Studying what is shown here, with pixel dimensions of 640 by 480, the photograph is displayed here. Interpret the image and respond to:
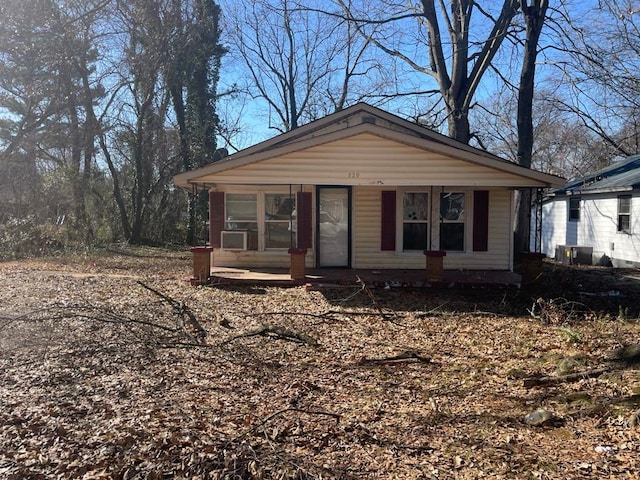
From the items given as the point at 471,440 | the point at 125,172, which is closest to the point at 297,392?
the point at 471,440

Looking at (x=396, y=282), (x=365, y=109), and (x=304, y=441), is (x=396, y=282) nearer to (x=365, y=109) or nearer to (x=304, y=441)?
(x=365, y=109)

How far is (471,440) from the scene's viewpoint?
3.61 meters

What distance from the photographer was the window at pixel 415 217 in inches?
477

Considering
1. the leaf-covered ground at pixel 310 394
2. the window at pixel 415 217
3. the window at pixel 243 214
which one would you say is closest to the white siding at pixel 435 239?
the window at pixel 415 217

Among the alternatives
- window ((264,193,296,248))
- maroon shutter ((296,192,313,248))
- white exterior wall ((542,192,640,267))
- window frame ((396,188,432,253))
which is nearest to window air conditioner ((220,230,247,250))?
window ((264,193,296,248))

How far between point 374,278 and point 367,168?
2.48 meters

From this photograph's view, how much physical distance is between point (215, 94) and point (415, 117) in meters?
12.7

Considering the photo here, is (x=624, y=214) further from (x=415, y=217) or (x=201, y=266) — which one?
(x=201, y=266)

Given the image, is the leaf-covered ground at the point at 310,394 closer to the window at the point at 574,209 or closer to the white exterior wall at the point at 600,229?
the white exterior wall at the point at 600,229

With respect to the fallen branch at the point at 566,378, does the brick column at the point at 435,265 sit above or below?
above

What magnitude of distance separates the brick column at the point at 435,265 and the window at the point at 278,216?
3583mm

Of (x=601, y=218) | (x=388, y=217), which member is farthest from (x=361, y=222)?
(x=601, y=218)

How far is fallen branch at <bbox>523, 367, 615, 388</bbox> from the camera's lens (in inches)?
180

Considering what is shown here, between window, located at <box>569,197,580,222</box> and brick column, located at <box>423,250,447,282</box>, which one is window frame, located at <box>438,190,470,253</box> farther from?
window, located at <box>569,197,580,222</box>
